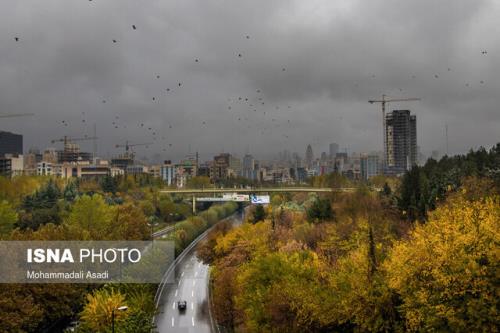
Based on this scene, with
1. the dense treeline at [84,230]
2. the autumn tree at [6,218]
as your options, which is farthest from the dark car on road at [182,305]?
the autumn tree at [6,218]

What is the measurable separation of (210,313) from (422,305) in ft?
74.5

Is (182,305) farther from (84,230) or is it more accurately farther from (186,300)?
(84,230)

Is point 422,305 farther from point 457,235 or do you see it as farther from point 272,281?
point 272,281

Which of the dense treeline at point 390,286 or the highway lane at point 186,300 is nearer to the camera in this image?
the dense treeline at point 390,286

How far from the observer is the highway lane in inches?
1382

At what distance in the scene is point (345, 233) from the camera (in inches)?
1609

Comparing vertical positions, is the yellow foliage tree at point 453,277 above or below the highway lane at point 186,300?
above

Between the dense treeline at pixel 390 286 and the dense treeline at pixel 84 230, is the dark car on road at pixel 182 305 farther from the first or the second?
the dense treeline at pixel 390 286

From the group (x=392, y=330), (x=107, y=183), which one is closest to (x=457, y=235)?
(x=392, y=330)

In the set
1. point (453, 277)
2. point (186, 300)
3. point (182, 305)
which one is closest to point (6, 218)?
point (186, 300)

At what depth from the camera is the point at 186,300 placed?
141 feet

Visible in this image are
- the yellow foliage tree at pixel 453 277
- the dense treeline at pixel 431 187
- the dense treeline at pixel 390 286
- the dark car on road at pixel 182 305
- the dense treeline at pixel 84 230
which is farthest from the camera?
the dense treeline at pixel 431 187

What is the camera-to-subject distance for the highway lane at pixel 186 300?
35094 mm

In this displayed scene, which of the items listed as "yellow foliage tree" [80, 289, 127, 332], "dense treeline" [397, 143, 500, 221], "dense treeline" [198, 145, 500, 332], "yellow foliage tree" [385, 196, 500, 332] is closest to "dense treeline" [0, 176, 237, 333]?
"yellow foliage tree" [80, 289, 127, 332]
